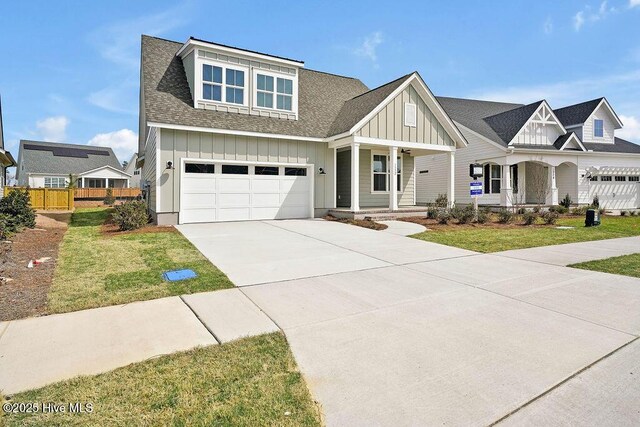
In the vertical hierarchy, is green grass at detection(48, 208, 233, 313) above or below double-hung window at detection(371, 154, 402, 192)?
below

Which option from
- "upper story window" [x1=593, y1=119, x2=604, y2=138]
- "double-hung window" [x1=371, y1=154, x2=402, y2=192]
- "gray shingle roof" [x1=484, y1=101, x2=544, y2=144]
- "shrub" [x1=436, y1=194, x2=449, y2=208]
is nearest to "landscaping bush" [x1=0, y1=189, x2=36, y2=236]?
"double-hung window" [x1=371, y1=154, x2=402, y2=192]

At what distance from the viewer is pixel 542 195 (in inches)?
803

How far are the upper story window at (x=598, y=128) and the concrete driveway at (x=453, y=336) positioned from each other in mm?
22287

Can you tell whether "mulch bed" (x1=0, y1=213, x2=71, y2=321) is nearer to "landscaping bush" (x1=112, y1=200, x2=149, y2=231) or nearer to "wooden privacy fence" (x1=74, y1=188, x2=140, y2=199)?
"landscaping bush" (x1=112, y1=200, x2=149, y2=231)

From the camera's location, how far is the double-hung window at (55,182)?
38094mm

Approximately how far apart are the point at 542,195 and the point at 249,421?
22791 millimetres

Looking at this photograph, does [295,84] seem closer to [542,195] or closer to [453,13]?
[453,13]

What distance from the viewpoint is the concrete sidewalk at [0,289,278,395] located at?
291cm

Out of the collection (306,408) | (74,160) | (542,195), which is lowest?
(306,408)

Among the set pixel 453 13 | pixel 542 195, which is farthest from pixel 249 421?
pixel 542 195

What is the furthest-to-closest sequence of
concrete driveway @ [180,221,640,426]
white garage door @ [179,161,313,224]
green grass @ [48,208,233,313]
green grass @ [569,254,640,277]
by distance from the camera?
white garage door @ [179,161,313,224] → green grass @ [569,254,640,277] → green grass @ [48,208,233,313] → concrete driveway @ [180,221,640,426]

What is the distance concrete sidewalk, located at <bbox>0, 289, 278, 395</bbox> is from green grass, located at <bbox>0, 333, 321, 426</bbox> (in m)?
0.24

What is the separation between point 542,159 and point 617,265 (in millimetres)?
15192

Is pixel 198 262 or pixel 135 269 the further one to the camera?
pixel 198 262
